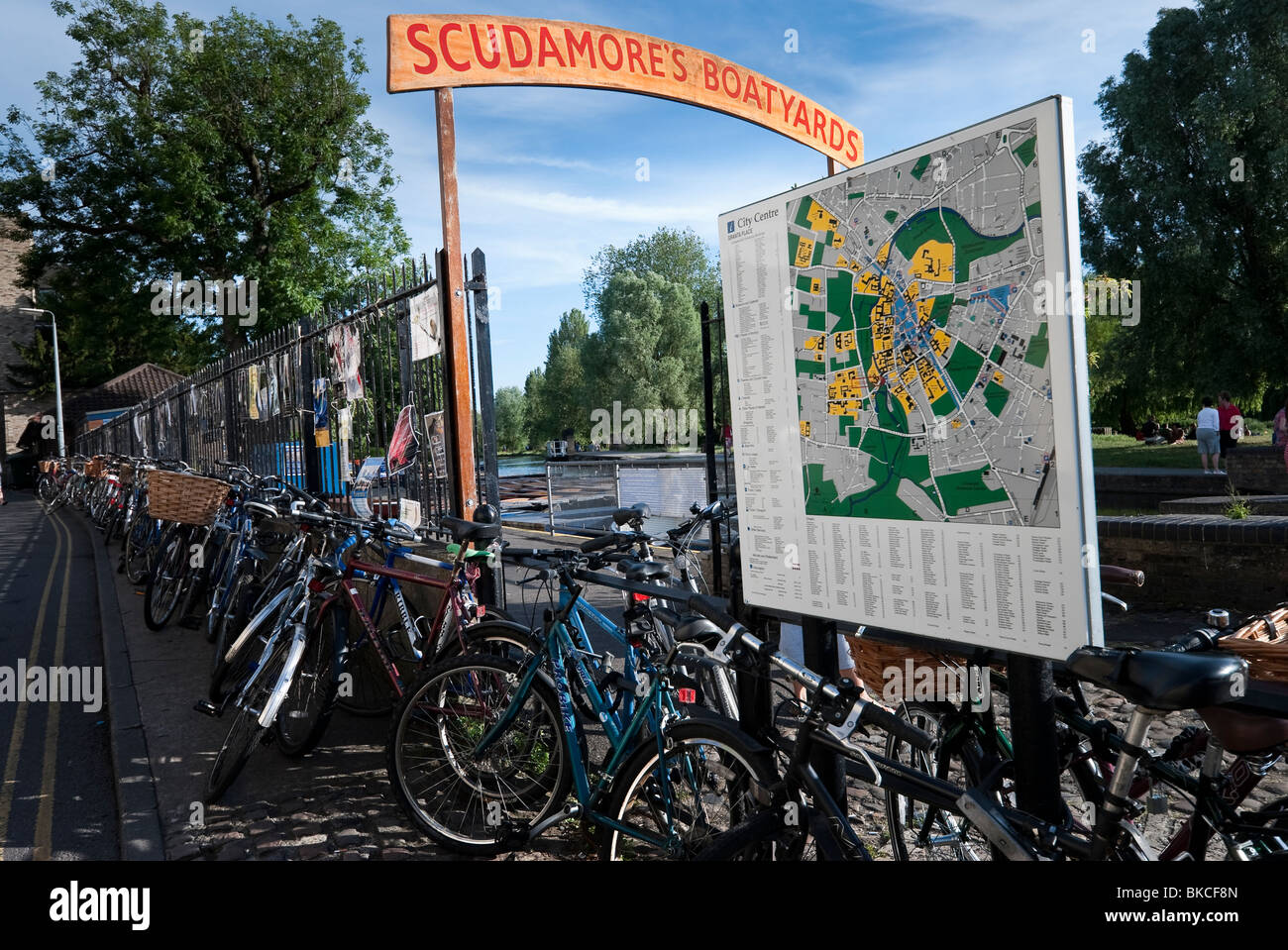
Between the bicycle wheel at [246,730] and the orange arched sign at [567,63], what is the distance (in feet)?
9.96

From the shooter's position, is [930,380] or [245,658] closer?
[930,380]

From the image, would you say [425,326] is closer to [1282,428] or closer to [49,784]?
[49,784]

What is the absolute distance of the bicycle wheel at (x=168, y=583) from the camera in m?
8.01

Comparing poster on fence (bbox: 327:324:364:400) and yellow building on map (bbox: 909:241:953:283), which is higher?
poster on fence (bbox: 327:324:364:400)

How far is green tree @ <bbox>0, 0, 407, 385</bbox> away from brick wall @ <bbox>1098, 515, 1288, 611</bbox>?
26.1 meters

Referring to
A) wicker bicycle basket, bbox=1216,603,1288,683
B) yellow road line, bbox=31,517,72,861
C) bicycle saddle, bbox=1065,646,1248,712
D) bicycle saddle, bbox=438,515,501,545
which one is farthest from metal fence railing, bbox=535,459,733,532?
bicycle saddle, bbox=1065,646,1248,712

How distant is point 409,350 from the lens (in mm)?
5812

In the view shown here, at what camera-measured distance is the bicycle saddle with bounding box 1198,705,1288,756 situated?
2066 millimetres

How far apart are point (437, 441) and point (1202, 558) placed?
20.7 ft

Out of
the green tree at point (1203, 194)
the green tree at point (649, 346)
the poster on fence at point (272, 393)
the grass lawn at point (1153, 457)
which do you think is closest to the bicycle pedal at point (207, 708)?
the poster on fence at point (272, 393)

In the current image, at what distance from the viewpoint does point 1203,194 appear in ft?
77.5

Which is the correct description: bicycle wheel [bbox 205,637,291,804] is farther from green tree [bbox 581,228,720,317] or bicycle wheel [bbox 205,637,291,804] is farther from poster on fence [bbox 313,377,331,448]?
green tree [bbox 581,228,720,317]

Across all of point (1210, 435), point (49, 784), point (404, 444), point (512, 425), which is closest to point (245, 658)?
point (49, 784)
